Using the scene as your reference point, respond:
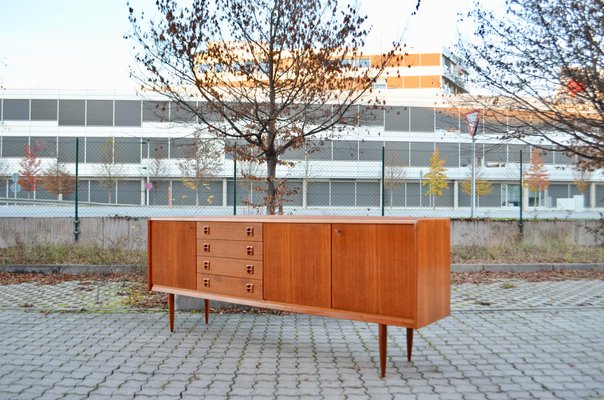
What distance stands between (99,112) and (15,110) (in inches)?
205

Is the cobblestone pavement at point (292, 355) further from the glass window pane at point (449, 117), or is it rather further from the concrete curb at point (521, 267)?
the glass window pane at point (449, 117)

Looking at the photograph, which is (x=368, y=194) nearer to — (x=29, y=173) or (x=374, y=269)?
(x=374, y=269)

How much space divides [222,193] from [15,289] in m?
5.28

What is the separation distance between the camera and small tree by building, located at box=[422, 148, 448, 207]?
61.3 ft

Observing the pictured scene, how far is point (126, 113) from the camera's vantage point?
3222cm

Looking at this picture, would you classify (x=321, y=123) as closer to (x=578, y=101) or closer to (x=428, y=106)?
(x=578, y=101)

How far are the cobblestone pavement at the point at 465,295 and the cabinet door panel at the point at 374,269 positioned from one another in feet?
10.2

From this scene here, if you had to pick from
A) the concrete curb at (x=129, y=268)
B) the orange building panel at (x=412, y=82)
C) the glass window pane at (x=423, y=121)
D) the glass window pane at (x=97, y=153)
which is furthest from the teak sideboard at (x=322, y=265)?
the orange building panel at (x=412, y=82)

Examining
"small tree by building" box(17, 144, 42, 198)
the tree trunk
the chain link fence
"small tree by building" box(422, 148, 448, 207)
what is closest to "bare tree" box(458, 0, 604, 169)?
the chain link fence

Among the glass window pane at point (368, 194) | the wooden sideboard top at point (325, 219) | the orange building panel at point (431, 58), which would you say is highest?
the orange building panel at point (431, 58)

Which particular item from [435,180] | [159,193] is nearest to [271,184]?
[159,193]

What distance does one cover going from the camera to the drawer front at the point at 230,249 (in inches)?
197

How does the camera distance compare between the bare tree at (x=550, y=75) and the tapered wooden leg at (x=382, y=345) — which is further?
the bare tree at (x=550, y=75)

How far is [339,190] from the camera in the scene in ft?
45.6
